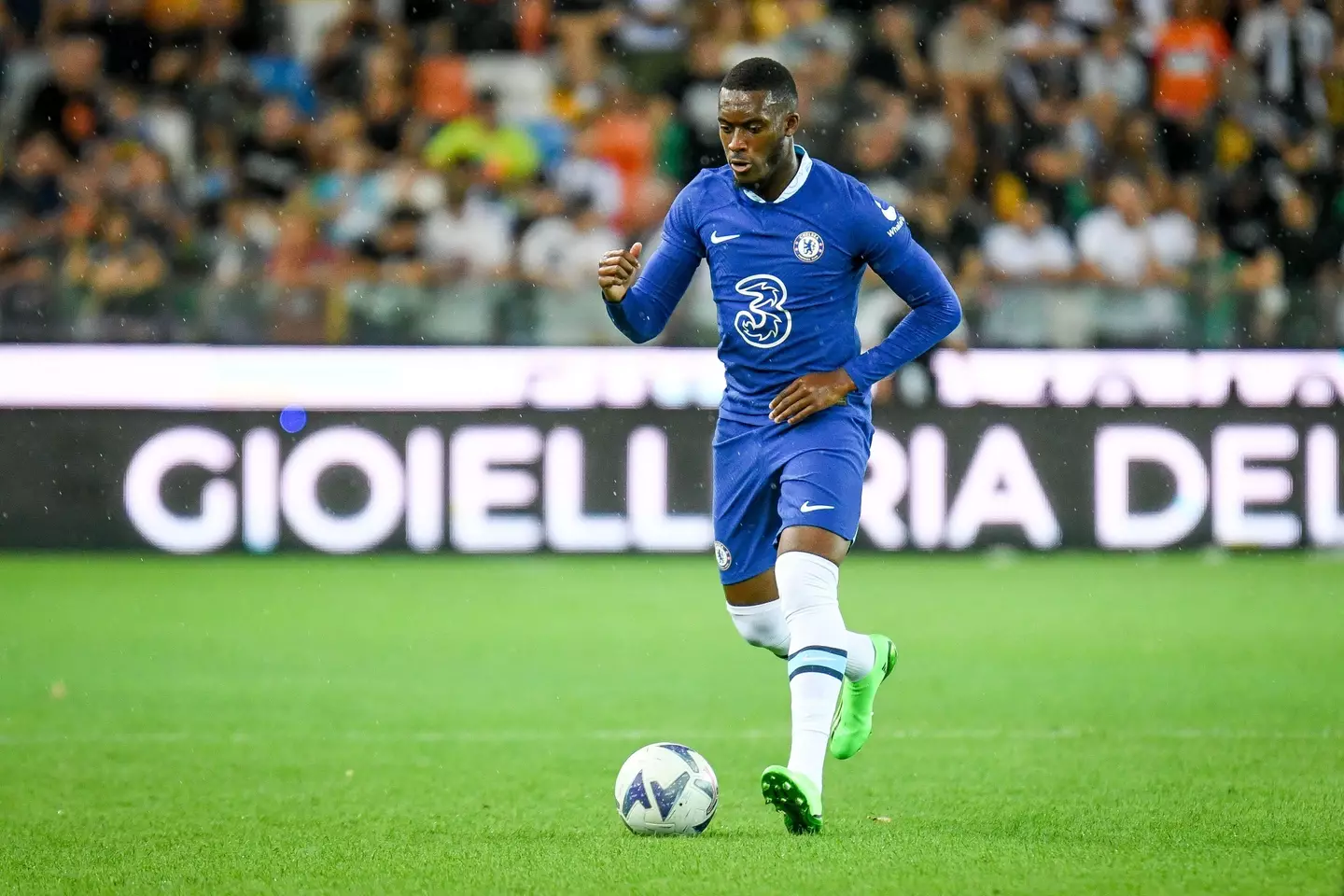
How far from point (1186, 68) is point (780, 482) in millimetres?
10993

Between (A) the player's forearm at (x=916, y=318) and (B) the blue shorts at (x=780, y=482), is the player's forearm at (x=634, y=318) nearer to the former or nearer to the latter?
(B) the blue shorts at (x=780, y=482)

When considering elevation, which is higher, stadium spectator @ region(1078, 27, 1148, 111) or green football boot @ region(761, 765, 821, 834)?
stadium spectator @ region(1078, 27, 1148, 111)

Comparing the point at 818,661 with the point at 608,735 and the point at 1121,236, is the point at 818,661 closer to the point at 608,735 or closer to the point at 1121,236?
the point at 608,735

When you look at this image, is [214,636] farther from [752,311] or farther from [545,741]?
[752,311]

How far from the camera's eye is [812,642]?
17.0ft

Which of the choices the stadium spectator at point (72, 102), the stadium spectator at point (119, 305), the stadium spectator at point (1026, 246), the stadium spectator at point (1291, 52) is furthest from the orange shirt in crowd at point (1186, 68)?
the stadium spectator at point (72, 102)

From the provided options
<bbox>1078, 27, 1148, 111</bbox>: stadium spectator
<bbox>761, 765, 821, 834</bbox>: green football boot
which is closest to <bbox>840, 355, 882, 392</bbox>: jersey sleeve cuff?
<bbox>761, 765, 821, 834</bbox>: green football boot

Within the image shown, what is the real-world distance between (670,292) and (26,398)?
7250mm

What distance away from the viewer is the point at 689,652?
9.02 m

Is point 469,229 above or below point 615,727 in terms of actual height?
above

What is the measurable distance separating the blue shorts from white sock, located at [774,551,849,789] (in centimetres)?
14

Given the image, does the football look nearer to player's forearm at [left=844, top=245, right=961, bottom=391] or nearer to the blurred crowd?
player's forearm at [left=844, top=245, right=961, bottom=391]

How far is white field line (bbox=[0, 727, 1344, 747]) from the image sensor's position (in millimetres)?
6777

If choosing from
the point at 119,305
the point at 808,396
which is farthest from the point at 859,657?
the point at 119,305
